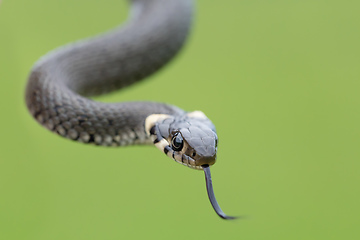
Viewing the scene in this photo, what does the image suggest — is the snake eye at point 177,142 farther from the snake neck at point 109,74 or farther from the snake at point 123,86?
the snake neck at point 109,74

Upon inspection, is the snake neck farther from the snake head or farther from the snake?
the snake head

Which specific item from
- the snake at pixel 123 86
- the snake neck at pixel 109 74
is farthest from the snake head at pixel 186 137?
the snake neck at pixel 109 74

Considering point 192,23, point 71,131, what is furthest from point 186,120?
point 192,23

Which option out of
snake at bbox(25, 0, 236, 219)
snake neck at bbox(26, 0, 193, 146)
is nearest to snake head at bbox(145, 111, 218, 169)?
snake at bbox(25, 0, 236, 219)

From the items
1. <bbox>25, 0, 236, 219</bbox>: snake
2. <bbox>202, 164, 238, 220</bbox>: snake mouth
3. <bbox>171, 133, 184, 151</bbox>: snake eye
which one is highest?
<bbox>25, 0, 236, 219</bbox>: snake

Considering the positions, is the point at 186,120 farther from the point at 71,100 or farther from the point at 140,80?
the point at 140,80

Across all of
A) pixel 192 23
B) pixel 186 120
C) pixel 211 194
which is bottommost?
pixel 211 194

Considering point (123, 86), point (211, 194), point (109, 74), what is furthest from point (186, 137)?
point (123, 86)

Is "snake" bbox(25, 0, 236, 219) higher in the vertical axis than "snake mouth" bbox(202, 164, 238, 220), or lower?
higher
